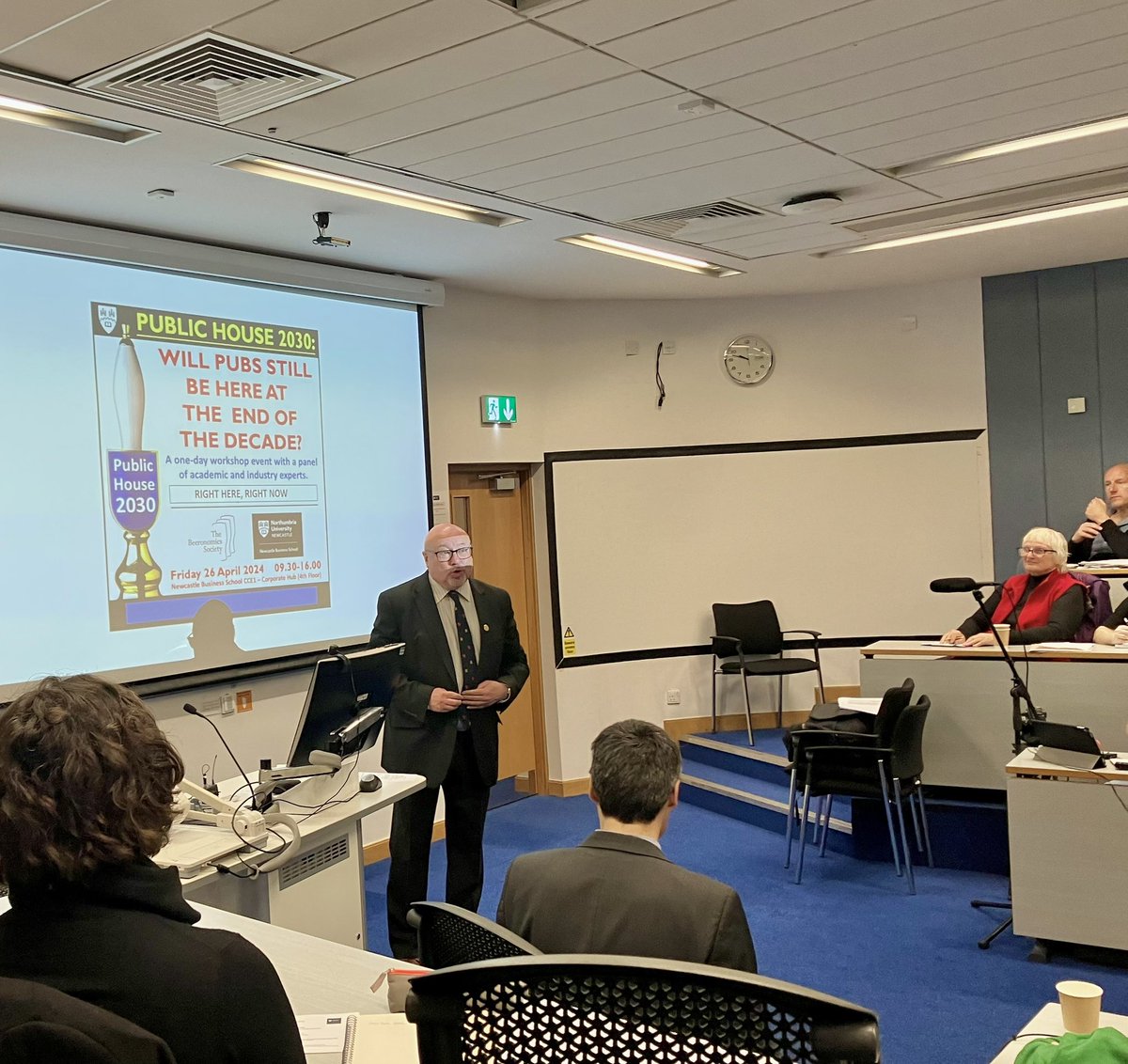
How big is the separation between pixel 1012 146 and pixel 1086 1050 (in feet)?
12.6

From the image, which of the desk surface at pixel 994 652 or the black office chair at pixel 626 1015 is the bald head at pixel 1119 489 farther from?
the black office chair at pixel 626 1015

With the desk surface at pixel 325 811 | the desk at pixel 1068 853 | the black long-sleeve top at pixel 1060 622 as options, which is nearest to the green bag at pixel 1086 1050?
the desk surface at pixel 325 811

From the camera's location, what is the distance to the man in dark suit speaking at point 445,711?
4129 millimetres

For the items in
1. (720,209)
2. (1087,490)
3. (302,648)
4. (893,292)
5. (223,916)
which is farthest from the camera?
(893,292)

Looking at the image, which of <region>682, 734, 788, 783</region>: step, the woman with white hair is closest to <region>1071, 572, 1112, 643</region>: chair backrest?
the woman with white hair

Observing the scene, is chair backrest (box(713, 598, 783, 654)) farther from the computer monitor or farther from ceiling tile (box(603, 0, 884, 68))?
ceiling tile (box(603, 0, 884, 68))

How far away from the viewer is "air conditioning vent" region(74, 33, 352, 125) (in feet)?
9.98

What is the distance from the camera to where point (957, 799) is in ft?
17.1

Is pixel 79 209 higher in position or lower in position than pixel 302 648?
higher

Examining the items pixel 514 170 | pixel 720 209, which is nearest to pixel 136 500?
pixel 514 170

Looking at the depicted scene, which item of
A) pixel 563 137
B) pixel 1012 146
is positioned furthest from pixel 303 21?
pixel 1012 146

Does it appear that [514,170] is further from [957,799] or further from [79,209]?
[957,799]

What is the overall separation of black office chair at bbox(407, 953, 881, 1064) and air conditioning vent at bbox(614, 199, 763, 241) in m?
4.59

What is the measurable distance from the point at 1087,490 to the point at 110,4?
6384 mm
